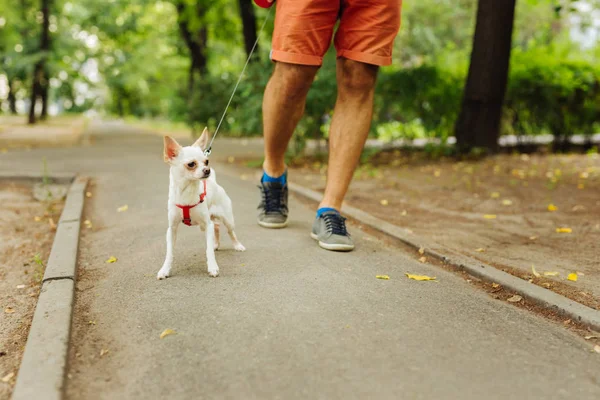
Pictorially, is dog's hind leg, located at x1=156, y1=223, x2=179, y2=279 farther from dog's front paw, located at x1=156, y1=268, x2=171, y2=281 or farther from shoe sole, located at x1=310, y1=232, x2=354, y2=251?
shoe sole, located at x1=310, y1=232, x2=354, y2=251

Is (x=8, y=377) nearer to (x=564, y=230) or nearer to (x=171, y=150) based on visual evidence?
(x=171, y=150)

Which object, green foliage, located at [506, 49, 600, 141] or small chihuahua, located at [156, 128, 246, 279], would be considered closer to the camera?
small chihuahua, located at [156, 128, 246, 279]

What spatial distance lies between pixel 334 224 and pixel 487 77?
246 inches

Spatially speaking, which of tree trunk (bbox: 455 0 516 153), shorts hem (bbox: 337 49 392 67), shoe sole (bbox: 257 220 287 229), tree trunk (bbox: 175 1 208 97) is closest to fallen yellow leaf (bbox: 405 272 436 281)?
shoe sole (bbox: 257 220 287 229)

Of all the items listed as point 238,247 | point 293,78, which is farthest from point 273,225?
point 293,78

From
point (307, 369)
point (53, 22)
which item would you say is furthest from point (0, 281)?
point (53, 22)

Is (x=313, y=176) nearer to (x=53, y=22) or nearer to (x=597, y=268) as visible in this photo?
(x=597, y=268)

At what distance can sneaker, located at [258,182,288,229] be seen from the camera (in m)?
4.04

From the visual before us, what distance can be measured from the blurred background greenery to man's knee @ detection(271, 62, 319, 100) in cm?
488

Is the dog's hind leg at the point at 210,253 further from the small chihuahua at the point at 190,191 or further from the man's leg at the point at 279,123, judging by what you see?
the man's leg at the point at 279,123

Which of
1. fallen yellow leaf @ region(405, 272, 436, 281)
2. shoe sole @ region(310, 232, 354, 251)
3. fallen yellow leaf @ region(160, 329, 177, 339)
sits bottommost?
fallen yellow leaf @ region(160, 329, 177, 339)

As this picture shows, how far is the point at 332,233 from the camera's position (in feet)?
11.7

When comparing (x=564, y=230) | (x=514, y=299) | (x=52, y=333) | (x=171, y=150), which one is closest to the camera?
(x=52, y=333)

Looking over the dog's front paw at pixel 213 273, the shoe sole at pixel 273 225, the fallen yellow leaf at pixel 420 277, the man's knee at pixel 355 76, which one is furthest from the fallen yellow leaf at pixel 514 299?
the shoe sole at pixel 273 225
